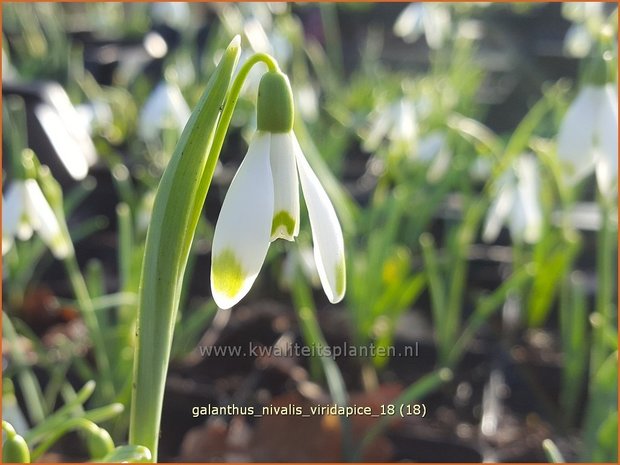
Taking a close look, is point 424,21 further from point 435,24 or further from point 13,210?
point 13,210

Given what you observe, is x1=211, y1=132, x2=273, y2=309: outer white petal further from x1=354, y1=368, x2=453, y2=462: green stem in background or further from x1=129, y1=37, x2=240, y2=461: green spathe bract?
x1=354, y1=368, x2=453, y2=462: green stem in background

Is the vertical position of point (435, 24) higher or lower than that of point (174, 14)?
lower

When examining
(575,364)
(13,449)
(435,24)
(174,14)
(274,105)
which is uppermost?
(174,14)

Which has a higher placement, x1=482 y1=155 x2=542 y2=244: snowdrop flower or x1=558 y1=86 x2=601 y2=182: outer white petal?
x1=558 y1=86 x2=601 y2=182: outer white petal

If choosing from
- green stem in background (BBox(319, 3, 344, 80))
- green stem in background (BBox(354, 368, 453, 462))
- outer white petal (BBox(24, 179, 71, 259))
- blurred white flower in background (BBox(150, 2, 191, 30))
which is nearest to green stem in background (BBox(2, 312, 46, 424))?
outer white petal (BBox(24, 179, 71, 259))

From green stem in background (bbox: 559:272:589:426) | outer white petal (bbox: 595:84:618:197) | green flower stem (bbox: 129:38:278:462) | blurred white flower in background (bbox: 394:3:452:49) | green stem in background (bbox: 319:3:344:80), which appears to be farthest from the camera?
green stem in background (bbox: 319:3:344:80)

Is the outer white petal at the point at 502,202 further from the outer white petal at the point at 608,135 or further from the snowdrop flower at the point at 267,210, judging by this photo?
the snowdrop flower at the point at 267,210

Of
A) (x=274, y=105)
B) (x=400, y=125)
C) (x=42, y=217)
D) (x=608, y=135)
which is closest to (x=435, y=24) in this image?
(x=400, y=125)

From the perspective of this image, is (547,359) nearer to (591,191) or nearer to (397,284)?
(397,284)
